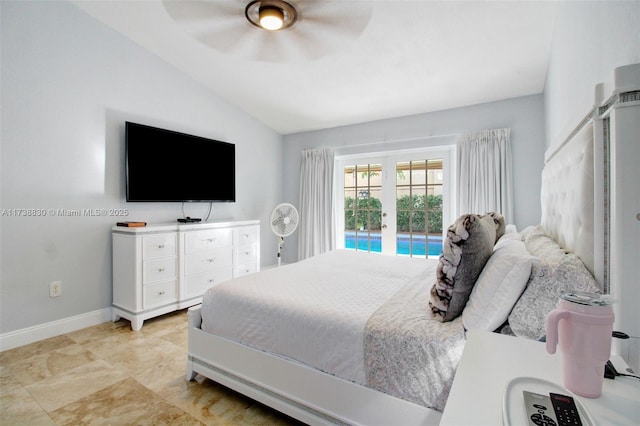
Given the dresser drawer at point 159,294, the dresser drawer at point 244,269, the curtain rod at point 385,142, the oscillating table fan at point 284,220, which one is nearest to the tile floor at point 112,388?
the dresser drawer at point 159,294

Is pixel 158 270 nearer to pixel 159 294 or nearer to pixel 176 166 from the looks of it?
pixel 159 294

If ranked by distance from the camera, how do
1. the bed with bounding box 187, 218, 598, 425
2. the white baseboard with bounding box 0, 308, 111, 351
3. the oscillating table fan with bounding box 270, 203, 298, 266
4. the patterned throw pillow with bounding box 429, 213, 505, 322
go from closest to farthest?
1. the bed with bounding box 187, 218, 598, 425
2. the patterned throw pillow with bounding box 429, 213, 505, 322
3. the white baseboard with bounding box 0, 308, 111, 351
4. the oscillating table fan with bounding box 270, 203, 298, 266

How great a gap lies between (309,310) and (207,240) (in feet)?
7.25

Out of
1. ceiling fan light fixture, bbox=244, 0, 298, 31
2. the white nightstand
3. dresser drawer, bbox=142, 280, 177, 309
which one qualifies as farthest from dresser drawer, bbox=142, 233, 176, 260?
the white nightstand

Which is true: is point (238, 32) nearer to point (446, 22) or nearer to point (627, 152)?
point (446, 22)

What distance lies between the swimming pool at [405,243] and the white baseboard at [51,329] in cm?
312

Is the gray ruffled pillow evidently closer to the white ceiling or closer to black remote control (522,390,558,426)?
black remote control (522,390,558,426)

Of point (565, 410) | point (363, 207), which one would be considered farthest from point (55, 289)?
point (363, 207)

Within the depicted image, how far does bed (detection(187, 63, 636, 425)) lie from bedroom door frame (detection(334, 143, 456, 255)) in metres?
1.90

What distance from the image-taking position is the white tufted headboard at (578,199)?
3.33ft

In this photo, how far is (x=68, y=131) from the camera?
266cm

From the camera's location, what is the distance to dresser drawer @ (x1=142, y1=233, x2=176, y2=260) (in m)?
2.76

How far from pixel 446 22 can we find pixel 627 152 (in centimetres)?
206

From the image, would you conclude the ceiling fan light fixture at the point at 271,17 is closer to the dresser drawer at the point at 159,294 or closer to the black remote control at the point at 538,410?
the black remote control at the point at 538,410
